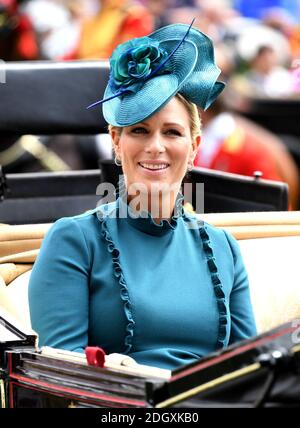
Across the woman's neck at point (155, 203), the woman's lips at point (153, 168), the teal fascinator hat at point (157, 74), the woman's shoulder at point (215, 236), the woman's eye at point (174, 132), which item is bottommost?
the woman's shoulder at point (215, 236)

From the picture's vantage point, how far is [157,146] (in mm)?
2705

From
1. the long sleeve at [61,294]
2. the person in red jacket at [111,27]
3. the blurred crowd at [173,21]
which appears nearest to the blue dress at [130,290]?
the long sleeve at [61,294]

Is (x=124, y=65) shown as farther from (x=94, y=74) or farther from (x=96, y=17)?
(x=96, y=17)

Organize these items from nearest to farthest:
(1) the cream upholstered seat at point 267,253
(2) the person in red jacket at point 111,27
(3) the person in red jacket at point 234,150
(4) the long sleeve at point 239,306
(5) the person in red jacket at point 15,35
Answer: (4) the long sleeve at point 239,306
(1) the cream upholstered seat at point 267,253
(3) the person in red jacket at point 234,150
(5) the person in red jacket at point 15,35
(2) the person in red jacket at point 111,27

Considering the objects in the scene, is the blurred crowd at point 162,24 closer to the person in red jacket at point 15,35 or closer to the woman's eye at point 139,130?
the person in red jacket at point 15,35

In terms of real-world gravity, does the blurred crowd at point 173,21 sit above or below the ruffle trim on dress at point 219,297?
above

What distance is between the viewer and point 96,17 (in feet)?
25.7

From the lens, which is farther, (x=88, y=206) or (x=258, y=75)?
(x=258, y=75)

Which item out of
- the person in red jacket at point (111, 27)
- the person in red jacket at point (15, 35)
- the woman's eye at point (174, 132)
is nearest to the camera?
the woman's eye at point (174, 132)

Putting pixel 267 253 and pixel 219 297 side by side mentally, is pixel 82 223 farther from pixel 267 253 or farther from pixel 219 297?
pixel 267 253

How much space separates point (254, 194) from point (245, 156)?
1496 mm

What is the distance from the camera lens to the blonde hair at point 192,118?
108 inches

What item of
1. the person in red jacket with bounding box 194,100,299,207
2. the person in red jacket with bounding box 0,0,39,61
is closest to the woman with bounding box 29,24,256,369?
the person in red jacket with bounding box 194,100,299,207
